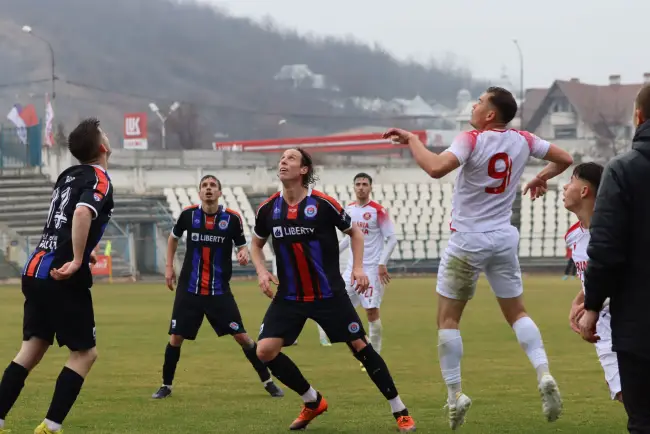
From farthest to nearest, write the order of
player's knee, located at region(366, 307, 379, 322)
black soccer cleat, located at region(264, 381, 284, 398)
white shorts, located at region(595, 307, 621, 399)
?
player's knee, located at region(366, 307, 379, 322), black soccer cleat, located at region(264, 381, 284, 398), white shorts, located at region(595, 307, 621, 399)

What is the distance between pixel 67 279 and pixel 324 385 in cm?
470

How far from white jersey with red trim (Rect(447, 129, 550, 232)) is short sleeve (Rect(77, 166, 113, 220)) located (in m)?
2.45

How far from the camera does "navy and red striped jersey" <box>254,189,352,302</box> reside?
8.56 metres

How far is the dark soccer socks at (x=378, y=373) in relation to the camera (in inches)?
330

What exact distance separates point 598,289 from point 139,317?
1848 cm

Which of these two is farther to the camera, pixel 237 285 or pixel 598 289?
pixel 237 285

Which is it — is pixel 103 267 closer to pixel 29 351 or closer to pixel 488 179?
pixel 29 351

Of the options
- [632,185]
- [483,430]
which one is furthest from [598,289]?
[483,430]

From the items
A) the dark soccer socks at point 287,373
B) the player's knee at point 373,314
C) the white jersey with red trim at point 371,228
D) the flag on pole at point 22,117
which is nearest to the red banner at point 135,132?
the flag on pole at point 22,117

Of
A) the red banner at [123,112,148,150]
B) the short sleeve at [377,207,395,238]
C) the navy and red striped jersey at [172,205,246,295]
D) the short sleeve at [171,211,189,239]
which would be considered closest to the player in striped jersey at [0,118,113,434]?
the navy and red striped jersey at [172,205,246,295]

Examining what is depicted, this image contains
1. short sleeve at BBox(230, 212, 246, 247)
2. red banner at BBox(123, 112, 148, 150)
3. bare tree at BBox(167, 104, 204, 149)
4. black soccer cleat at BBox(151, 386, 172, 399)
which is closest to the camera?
black soccer cleat at BBox(151, 386, 172, 399)

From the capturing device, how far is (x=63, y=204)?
25.2 ft

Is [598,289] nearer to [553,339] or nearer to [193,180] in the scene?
[553,339]

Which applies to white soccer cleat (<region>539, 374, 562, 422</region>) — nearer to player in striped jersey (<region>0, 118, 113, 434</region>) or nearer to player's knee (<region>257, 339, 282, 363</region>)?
player's knee (<region>257, 339, 282, 363</region>)
